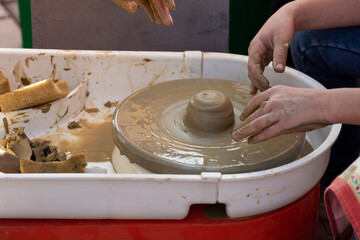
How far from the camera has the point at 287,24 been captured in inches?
51.3

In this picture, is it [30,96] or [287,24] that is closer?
[287,24]

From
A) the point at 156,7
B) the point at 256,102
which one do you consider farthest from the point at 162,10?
the point at 256,102

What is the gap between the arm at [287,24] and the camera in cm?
128

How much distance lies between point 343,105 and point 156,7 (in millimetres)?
658

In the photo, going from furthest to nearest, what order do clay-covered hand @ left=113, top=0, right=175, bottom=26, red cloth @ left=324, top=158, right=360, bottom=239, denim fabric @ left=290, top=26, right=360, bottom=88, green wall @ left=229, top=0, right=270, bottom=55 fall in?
green wall @ left=229, top=0, right=270, bottom=55 < denim fabric @ left=290, top=26, right=360, bottom=88 < clay-covered hand @ left=113, top=0, right=175, bottom=26 < red cloth @ left=324, top=158, right=360, bottom=239

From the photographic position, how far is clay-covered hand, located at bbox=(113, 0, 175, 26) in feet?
4.19

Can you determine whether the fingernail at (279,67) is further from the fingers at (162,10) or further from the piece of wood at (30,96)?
the piece of wood at (30,96)

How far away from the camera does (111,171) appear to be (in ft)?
4.41

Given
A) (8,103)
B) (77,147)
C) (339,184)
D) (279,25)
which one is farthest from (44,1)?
(339,184)

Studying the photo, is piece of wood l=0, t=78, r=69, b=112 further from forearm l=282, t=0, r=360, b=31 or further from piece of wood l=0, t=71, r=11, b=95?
forearm l=282, t=0, r=360, b=31

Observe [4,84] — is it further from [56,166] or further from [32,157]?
[56,166]

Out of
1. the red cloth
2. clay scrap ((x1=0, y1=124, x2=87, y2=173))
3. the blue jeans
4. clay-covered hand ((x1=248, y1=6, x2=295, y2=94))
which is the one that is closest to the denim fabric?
the blue jeans

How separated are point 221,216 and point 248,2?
1.37 m

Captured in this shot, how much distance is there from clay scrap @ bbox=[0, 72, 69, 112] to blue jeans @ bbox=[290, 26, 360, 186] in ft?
2.86
